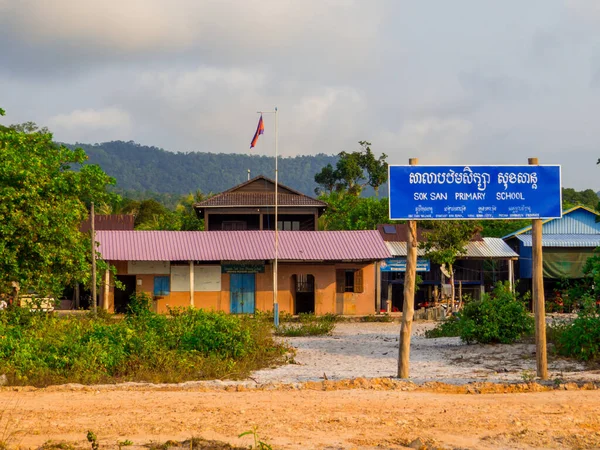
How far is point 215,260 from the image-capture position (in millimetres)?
30391

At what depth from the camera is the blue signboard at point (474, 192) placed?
12664mm

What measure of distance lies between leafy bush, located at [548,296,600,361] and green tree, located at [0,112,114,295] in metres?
11.1

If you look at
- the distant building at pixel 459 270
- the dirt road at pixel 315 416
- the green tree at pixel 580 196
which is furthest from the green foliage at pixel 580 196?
the dirt road at pixel 315 416

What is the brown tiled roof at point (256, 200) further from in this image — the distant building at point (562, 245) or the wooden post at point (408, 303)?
the wooden post at point (408, 303)

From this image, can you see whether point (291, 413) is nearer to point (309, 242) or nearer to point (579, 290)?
point (579, 290)

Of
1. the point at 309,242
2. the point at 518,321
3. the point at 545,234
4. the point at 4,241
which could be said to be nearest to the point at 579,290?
the point at 518,321

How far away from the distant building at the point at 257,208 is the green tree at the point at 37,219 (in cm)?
1558

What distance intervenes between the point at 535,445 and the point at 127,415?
4.56 meters

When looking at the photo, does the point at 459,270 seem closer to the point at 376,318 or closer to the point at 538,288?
the point at 376,318

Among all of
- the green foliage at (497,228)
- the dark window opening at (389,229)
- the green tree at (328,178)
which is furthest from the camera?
the green tree at (328,178)

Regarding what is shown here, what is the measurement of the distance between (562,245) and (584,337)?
21.8 meters

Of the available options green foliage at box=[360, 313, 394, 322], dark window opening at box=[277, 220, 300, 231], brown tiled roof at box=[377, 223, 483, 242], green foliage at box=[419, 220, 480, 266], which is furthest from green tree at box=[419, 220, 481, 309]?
dark window opening at box=[277, 220, 300, 231]

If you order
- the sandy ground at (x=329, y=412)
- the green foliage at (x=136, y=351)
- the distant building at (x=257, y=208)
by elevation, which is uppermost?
the distant building at (x=257, y=208)

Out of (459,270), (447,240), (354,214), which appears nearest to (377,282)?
(447,240)
